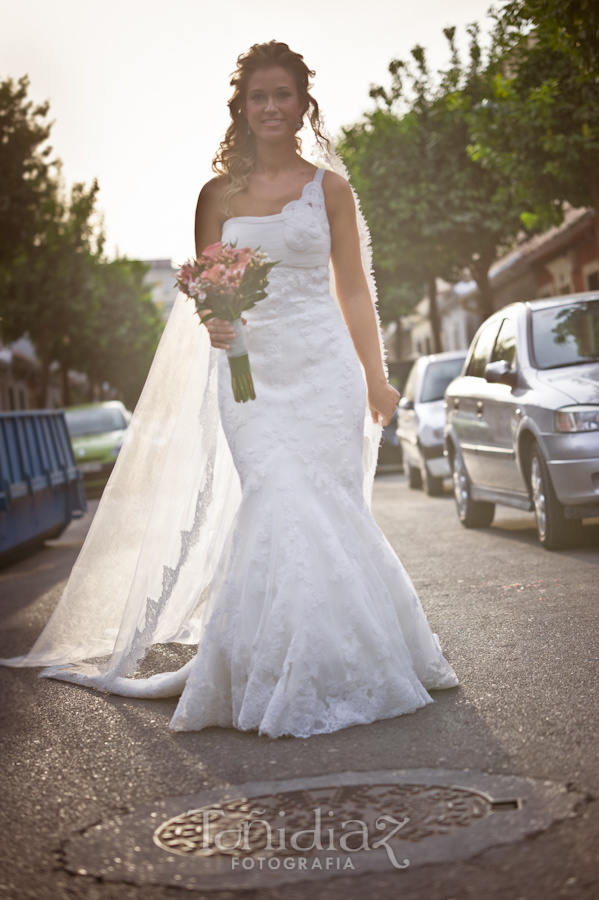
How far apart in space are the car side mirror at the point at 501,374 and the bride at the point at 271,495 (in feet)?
12.7

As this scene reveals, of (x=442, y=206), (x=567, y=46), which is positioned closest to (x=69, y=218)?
(x=442, y=206)

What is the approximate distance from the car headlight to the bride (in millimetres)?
3202

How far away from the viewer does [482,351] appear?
1048 cm

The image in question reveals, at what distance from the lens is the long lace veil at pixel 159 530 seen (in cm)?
528

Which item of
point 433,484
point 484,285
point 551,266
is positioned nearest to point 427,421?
point 433,484

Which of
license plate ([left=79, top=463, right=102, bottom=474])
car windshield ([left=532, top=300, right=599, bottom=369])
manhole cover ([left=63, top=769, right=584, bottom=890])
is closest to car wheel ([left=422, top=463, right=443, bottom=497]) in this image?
car windshield ([left=532, top=300, right=599, bottom=369])

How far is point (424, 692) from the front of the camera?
175 inches

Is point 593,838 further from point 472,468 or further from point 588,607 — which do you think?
point 472,468

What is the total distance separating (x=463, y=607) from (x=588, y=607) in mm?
688

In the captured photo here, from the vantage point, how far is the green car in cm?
2230

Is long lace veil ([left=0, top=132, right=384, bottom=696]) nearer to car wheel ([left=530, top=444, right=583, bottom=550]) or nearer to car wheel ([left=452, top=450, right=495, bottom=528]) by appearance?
car wheel ([left=530, top=444, right=583, bottom=550])

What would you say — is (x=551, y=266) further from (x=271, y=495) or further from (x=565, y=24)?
(x=271, y=495)

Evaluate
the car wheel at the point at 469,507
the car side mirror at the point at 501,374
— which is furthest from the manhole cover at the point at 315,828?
the car wheel at the point at 469,507

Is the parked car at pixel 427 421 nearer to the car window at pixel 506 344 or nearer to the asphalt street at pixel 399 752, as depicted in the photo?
the car window at pixel 506 344
